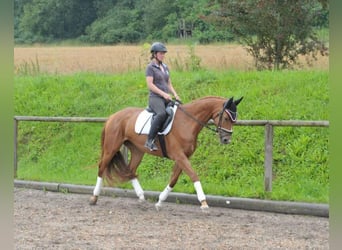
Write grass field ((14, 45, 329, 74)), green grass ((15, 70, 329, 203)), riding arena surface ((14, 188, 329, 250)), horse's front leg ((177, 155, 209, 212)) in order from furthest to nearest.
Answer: grass field ((14, 45, 329, 74)) < green grass ((15, 70, 329, 203)) < horse's front leg ((177, 155, 209, 212)) < riding arena surface ((14, 188, 329, 250))

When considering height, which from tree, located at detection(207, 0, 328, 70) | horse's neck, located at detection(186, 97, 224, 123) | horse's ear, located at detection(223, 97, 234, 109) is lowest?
horse's neck, located at detection(186, 97, 224, 123)

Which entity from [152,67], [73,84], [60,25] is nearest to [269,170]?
[152,67]

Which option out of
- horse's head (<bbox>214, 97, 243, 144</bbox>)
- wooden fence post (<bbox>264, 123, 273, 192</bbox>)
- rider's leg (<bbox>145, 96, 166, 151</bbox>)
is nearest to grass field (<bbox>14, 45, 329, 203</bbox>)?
wooden fence post (<bbox>264, 123, 273, 192</bbox>)

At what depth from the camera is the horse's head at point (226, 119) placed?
7742mm

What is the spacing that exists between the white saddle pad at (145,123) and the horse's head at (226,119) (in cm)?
68

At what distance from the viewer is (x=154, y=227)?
7059 millimetres

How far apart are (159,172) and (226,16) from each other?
5.48 m

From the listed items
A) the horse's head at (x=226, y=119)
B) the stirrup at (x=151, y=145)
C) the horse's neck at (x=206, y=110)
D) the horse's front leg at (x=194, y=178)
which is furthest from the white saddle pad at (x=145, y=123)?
the horse's head at (x=226, y=119)

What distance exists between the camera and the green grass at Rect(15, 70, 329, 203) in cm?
902

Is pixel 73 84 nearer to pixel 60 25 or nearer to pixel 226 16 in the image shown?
pixel 226 16

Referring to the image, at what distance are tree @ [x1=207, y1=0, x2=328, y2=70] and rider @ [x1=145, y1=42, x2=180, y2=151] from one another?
6.05 m

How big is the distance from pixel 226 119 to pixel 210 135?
295 centimetres

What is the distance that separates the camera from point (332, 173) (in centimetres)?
88

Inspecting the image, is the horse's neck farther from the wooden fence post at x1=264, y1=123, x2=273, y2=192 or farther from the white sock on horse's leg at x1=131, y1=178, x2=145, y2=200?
the white sock on horse's leg at x1=131, y1=178, x2=145, y2=200
